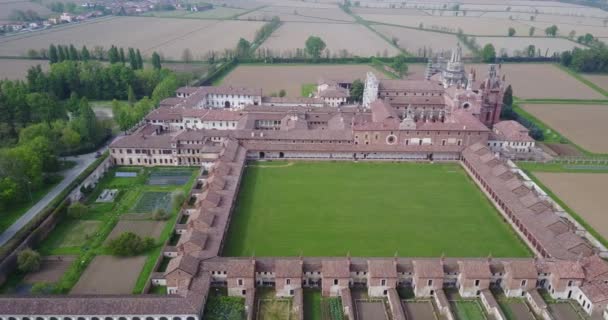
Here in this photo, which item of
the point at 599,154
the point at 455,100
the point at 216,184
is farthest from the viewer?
the point at 455,100

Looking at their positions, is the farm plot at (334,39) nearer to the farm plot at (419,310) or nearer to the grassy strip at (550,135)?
the grassy strip at (550,135)

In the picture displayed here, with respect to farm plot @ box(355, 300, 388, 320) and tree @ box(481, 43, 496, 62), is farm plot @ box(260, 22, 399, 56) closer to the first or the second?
tree @ box(481, 43, 496, 62)

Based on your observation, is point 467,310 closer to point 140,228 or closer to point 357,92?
point 140,228

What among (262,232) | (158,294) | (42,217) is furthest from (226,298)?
(42,217)

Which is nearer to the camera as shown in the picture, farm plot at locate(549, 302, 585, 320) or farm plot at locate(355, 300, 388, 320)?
farm plot at locate(355, 300, 388, 320)

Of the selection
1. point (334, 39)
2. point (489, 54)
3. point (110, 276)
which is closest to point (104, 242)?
point (110, 276)

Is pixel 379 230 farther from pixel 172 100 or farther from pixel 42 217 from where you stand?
pixel 172 100

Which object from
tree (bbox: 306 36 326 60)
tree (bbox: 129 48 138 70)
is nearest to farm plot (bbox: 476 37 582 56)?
tree (bbox: 306 36 326 60)
